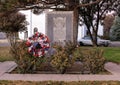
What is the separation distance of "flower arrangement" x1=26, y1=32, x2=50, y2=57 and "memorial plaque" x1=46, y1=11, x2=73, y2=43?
63.7 inches

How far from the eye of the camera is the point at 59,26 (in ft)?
48.0

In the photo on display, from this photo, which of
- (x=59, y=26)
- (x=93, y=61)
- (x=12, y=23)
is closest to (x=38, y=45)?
Result: (x=93, y=61)

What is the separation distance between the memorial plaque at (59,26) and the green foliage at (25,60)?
88.4 inches

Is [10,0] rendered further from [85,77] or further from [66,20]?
[85,77]

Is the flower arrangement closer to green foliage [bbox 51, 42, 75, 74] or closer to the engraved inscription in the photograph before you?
green foliage [bbox 51, 42, 75, 74]

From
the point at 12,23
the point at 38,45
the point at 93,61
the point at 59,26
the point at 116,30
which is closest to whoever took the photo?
the point at 93,61

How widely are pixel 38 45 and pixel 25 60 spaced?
2.74ft

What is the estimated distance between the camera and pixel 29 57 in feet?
40.3

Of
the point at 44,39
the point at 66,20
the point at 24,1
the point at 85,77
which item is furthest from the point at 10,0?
the point at 85,77

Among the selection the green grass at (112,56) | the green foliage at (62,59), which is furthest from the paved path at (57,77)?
the green grass at (112,56)

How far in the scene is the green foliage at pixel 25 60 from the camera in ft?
39.7

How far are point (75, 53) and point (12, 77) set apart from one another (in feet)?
8.38

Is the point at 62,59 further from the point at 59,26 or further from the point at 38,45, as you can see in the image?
the point at 59,26

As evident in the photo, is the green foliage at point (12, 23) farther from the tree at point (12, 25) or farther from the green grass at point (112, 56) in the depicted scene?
the green grass at point (112, 56)
